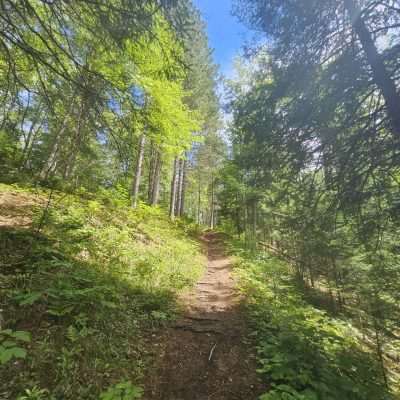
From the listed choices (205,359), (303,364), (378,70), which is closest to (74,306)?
(205,359)

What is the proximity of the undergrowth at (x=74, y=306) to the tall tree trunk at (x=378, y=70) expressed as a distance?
536 centimetres

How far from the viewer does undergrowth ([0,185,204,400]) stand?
8.64 ft

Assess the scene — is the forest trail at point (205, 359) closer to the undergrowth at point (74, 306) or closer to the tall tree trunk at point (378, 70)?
the undergrowth at point (74, 306)

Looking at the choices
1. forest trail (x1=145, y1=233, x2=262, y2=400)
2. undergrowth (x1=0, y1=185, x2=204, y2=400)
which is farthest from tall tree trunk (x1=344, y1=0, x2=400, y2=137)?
undergrowth (x1=0, y1=185, x2=204, y2=400)

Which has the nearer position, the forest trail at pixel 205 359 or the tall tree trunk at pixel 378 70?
the forest trail at pixel 205 359

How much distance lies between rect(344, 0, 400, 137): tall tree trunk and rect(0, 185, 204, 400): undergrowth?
536 centimetres

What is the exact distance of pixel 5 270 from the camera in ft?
12.3

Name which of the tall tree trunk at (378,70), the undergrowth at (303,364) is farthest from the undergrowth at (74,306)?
the tall tree trunk at (378,70)

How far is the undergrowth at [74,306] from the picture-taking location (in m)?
2.63

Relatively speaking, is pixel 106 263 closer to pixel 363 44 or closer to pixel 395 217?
pixel 395 217

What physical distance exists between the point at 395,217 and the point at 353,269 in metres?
5.77

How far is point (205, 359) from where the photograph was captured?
144 inches

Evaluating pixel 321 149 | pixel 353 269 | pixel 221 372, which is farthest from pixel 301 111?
pixel 353 269

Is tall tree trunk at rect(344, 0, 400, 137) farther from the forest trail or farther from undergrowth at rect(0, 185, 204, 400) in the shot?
undergrowth at rect(0, 185, 204, 400)
